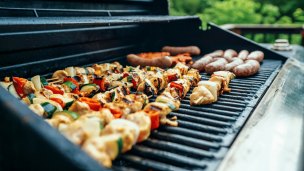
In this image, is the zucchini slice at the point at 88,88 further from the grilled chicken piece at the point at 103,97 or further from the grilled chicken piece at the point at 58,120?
the grilled chicken piece at the point at 58,120

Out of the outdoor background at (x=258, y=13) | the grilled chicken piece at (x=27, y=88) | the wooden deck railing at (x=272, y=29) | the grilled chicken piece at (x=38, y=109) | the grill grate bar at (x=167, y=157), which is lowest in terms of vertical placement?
the grill grate bar at (x=167, y=157)

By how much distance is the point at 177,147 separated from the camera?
1.75 metres

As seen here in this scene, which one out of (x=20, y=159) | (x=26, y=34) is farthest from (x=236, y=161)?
(x=26, y=34)

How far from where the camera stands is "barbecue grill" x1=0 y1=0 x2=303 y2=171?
112cm

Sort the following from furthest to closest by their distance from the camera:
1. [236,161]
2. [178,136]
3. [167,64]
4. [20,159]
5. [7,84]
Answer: [167,64]
[7,84]
[178,136]
[236,161]
[20,159]

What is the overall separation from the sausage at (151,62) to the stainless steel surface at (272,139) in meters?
1.97

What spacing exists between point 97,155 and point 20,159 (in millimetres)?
382

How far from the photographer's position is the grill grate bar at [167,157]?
5.12 ft

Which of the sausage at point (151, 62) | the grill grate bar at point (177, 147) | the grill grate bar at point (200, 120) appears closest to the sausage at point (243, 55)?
the sausage at point (151, 62)

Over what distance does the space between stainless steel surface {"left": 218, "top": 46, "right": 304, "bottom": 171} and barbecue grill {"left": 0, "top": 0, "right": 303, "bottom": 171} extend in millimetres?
141

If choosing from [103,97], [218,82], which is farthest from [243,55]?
[103,97]

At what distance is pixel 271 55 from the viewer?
4.77 meters

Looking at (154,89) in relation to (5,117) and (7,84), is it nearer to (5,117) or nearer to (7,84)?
(7,84)

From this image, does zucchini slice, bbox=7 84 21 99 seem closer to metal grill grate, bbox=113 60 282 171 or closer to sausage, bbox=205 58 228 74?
metal grill grate, bbox=113 60 282 171
